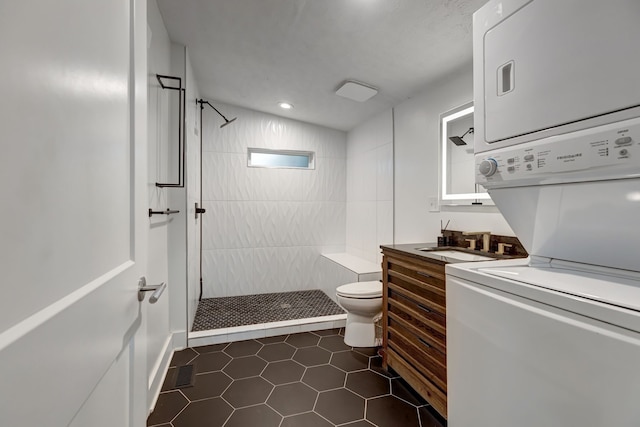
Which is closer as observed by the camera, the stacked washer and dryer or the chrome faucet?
the stacked washer and dryer

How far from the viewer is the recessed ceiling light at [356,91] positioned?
2492mm

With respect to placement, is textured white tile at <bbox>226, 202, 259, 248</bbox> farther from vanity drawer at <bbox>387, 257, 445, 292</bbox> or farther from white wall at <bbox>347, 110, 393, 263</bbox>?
vanity drawer at <bbox>387, 257, 445, 292</bbox>

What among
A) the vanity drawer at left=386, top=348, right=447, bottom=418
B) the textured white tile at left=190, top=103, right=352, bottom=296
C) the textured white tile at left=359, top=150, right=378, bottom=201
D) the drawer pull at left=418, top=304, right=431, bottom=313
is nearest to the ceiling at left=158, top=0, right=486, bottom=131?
the textured white tile at left=359, top=150, right=378, bottom=201

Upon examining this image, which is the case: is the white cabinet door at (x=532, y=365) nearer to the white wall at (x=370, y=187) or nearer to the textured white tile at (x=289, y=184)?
the white wall at (x=370, y=187)

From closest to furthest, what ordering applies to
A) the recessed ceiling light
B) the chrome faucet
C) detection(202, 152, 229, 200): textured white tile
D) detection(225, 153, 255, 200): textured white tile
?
the chrome faucet, the recessed ceiling light, detection(202, 152, 229, 200): textured white tile, detection(225, 153, 255, 200): textured white tile

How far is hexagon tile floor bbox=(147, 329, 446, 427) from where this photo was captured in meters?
1.55

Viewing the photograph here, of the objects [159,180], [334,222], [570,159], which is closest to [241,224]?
[334,222]

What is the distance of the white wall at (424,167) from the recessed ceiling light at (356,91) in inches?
15.1

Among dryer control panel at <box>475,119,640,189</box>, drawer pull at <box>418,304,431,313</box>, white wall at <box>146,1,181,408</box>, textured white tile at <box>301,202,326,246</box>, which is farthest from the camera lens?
textured white tile at <box>301,202,326,246</box>

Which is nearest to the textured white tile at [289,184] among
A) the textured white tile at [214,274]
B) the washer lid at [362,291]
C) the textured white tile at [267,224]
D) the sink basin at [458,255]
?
the textured white tile at [267,224]

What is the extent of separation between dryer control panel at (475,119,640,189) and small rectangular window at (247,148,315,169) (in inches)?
114

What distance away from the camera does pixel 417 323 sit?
1.66m

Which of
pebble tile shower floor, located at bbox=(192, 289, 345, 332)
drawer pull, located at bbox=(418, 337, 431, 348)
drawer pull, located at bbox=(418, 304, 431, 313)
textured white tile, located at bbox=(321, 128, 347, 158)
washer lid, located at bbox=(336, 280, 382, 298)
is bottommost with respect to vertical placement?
pebble tile shower floor, located at bbox=(192, 289, 345, 332)

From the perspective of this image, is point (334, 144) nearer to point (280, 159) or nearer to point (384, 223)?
point (280, 159)
